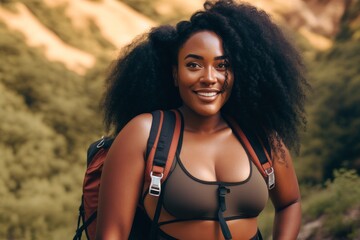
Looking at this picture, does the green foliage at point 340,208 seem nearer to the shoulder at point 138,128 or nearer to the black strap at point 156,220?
the black strap at point 156,220

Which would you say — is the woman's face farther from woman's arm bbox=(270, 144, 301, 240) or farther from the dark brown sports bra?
woman's arm bbox=(270, 144, 301, 240)

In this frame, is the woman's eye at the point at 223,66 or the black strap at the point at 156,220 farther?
the woman's eye at the point at 223,66

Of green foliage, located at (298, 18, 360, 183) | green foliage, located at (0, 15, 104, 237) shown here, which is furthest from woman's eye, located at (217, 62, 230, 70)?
green foliage, located at (0, 15, 104, 237)

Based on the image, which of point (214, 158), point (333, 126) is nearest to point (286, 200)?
point (214, 158)

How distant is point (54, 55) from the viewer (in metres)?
8.84

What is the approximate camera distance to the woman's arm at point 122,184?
7.88ft

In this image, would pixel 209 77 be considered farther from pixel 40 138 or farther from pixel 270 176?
pixel 40 138

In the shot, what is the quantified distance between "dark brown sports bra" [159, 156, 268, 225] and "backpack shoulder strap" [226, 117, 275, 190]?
6 cm

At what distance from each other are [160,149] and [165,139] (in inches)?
2.5

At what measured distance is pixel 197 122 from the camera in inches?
104

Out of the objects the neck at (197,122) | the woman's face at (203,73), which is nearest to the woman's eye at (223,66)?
the woman's face at (203,73)

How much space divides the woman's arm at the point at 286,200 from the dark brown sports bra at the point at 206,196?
0.24 m

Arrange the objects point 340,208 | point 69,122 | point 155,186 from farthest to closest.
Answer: point 69,122, point 340,208, point 155,186

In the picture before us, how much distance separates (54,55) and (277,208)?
21.4ft
